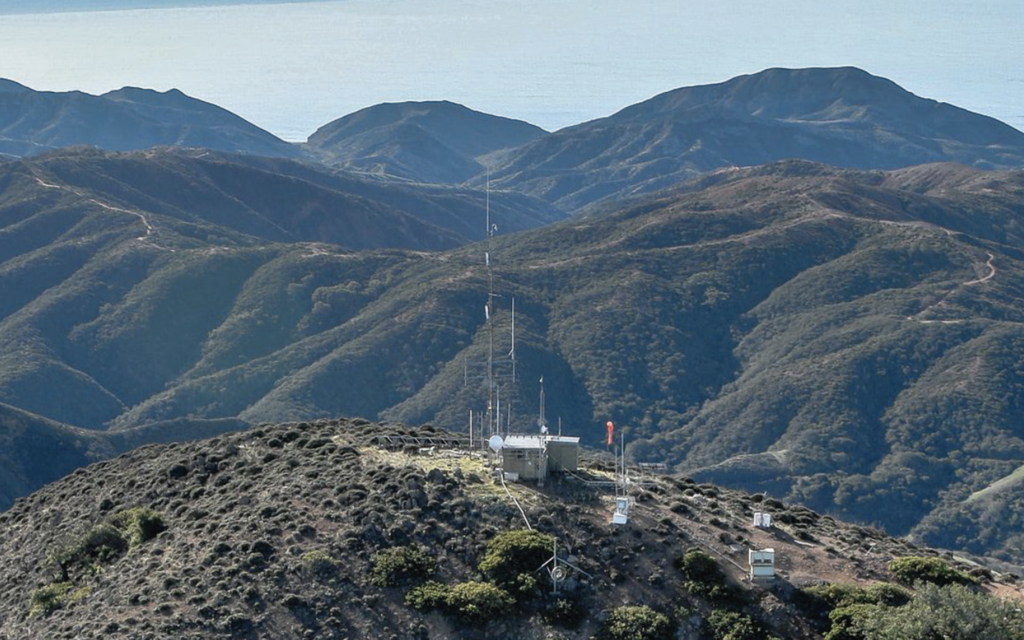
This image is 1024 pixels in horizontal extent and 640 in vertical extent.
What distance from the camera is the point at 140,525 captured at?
42844mm

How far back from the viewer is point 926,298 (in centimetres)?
15362

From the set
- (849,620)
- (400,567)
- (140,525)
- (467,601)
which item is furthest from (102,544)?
(849,620)

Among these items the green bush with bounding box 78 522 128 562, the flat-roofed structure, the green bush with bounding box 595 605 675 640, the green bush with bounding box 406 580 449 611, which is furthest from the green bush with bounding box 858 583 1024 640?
the green bush with bounding box 78 522 128 562

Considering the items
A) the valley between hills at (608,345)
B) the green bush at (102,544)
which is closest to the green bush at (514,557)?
the green bush at (102,544)

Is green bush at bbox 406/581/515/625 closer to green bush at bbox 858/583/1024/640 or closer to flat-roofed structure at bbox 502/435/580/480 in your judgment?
flat-roofed structure at bbox 502/435/580/480

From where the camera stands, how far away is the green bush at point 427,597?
120 ft

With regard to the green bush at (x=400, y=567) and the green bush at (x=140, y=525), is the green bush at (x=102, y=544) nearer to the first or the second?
the green bush at (x=140, y=525)

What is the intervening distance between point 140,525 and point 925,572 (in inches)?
766

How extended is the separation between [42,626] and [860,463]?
97140mm

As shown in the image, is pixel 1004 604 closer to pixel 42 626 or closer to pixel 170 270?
pixel 42 626

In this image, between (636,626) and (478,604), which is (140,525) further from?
(636,626)

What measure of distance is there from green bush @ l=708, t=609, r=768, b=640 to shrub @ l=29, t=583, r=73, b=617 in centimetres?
1561

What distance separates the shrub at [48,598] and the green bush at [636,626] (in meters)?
13.5

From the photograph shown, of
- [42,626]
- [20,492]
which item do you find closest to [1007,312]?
[20,492]
